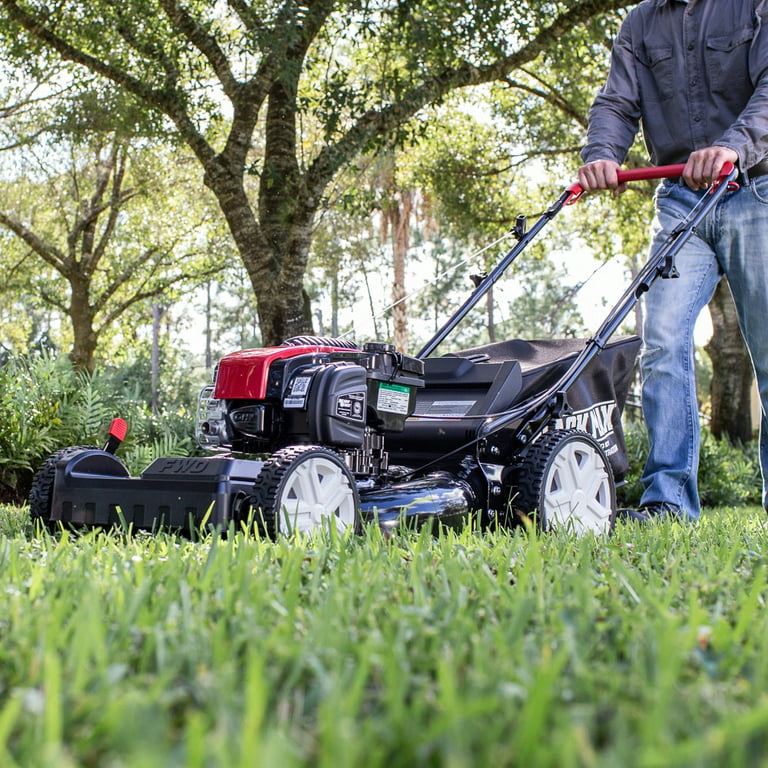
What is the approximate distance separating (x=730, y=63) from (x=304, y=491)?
94.9 inches

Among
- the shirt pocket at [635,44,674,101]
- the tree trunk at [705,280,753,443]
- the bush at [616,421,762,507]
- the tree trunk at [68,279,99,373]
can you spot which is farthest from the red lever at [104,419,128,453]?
the tree trunk at [68,279,99,373]

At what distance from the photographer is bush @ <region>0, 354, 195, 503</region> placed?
13.6ft

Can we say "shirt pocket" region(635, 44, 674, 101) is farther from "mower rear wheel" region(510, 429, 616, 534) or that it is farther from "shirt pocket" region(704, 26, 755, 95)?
"mower rear wheel" region(510, 429, 616, 534)

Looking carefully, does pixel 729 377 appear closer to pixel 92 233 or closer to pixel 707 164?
pixel 707 164

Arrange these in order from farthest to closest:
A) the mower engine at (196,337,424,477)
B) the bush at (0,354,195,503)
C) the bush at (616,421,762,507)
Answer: the bush at (616,421,762,507)
the bush at (0,354,195,503)
the mower engine at (196,337,424,477)

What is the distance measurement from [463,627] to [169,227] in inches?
739

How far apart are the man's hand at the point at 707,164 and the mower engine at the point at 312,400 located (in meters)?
1.24

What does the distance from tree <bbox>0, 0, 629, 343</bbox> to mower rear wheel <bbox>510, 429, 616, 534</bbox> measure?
3990mm

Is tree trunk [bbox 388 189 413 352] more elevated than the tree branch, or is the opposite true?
tree trunk [bbox 388 189 413 352]

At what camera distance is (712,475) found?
7.23m

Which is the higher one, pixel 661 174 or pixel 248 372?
pixel 661 174

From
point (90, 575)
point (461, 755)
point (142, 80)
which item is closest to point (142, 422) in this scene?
point (142, 80)

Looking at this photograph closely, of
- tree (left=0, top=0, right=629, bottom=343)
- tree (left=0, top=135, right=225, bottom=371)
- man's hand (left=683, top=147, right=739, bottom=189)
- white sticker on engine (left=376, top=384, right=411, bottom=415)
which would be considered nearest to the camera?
white sticker on engine (left=376, top=384, right=411, bottom=415)

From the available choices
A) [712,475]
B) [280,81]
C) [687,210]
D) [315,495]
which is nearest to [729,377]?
[712,475]
